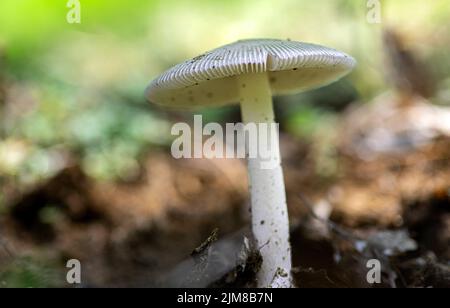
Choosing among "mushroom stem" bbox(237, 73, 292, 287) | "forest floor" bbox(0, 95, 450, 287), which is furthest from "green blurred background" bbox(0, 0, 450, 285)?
"mushroom stem" bbox(237, 73, 292, 287)

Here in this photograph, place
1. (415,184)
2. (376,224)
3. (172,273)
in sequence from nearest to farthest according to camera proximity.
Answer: (172,273) < (376,224) < (415,184)

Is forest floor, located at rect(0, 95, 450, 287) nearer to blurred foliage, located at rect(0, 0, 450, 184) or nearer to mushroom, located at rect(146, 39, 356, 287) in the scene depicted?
mushroom, located at rect(146, 39, 356, 287)

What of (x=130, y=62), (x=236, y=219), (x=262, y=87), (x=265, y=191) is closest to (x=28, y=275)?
(x=265, y=191)

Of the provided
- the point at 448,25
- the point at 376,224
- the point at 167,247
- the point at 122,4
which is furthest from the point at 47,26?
the point at 448,25

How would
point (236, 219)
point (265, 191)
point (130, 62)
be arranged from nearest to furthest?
point (265, 191)
point (236, 219)
point (130, 62)

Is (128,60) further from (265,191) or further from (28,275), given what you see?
(265,191)

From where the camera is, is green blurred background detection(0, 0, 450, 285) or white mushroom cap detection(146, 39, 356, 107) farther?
green blurred background detection(0, 0, 450, 285)

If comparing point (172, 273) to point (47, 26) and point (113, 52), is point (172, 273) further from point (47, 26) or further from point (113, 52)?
point (113, 52)

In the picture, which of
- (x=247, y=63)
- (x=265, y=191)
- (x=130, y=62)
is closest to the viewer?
(x=247, y=63)
